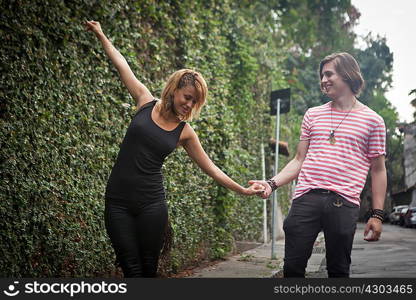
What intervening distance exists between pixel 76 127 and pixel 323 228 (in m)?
2.57

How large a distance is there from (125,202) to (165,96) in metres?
0.77

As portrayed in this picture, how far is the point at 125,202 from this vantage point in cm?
379

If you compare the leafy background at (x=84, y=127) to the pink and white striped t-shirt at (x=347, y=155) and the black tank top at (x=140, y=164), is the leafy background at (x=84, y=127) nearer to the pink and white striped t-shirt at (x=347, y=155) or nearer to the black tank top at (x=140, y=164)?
A: the black tank top at (x=140, y=164)

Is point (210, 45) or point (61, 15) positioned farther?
point (210, 45)

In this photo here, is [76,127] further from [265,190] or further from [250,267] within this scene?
[250,267]

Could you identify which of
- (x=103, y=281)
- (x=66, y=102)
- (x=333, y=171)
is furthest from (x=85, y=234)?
(x=333, y=171)

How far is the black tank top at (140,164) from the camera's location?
12.5 ft

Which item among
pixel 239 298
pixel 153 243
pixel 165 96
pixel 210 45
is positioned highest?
pixel 210 45

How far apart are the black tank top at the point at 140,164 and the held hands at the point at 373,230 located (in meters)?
1.44

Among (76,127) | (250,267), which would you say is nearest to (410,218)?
(250,267)

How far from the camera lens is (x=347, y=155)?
13.1ft

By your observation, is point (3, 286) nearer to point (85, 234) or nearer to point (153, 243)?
point (153, 243)

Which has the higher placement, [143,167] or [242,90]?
[242,90]

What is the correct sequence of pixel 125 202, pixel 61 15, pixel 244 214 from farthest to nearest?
pixel 244 214
pixel 61 15
pixel 125 202
